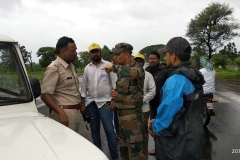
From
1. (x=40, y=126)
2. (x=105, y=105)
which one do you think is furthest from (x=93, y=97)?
(x=40, y=126)

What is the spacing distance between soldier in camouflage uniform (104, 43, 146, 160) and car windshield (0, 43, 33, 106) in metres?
0.99

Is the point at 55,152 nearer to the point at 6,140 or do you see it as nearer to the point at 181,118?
the point at 6,140

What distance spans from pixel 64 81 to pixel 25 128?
130cm

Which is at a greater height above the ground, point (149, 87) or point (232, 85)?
point (149, 87)

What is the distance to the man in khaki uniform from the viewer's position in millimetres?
3211

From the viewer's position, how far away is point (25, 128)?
208 cm

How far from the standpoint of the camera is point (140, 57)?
4773 mm

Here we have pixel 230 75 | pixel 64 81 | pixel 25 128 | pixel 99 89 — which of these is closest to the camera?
pixel 25 128

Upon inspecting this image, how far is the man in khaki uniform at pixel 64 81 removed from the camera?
3211mm

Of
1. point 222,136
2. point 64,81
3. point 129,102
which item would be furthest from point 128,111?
point 222,136

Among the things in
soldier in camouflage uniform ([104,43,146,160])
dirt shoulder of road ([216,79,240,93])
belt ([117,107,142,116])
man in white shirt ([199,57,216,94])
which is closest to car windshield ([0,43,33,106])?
soldier in camouflage uniform ([104,43,146,160])

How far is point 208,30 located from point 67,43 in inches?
1866

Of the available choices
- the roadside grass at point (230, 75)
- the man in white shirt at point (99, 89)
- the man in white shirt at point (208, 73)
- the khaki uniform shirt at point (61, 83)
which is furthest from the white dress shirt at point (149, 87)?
the roadside grass at point (230, 75)

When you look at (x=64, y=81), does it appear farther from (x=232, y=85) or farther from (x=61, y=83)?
(x=232, y=85)
